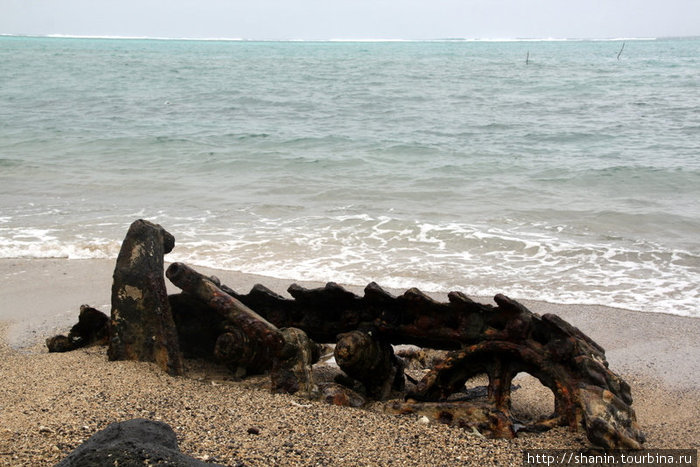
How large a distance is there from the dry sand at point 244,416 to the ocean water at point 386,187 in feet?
8.07

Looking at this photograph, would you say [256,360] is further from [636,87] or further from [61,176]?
[636,87]

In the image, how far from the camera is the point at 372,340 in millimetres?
3537

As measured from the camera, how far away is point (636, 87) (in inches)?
1167

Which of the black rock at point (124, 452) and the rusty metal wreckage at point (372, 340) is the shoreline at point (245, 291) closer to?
the rusty metal wreckage at point (372, 340)

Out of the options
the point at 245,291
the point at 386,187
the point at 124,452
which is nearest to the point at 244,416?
the point at 124,452

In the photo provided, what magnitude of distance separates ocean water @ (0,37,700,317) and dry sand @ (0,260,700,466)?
2459 mm

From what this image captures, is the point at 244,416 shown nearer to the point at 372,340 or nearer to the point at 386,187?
the point at 372,340

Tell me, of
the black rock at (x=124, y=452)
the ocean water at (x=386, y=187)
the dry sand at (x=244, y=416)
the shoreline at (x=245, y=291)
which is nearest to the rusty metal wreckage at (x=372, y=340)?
the dry sand at (x=244, y=416)

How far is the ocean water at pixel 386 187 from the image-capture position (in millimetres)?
7316

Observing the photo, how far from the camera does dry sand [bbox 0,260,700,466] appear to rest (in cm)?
272

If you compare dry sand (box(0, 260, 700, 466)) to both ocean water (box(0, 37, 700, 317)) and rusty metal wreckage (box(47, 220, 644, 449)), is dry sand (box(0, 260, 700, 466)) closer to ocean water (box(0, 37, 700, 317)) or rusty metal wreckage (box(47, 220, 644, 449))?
rusty metal wreckage (box(47, 220, 644, 449))

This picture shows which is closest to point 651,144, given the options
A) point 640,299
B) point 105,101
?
point 640,299

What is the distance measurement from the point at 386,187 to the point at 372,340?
831cm

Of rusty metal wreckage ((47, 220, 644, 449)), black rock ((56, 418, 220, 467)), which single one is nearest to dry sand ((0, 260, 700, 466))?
rusty metal wreckage ((47, 220, 644, 449))
